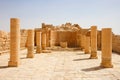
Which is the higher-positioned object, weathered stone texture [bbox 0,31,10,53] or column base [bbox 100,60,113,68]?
weathered stone texture [bbox 0,31,10,53]

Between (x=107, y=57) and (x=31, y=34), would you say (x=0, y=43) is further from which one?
(x=107, y=57)

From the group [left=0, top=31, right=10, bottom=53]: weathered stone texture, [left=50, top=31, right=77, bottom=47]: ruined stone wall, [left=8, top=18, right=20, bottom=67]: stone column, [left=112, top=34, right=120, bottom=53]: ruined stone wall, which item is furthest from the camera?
[left=50, top=31, right=77, bottom=47]: ruined stone wall

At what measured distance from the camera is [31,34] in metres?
17.5

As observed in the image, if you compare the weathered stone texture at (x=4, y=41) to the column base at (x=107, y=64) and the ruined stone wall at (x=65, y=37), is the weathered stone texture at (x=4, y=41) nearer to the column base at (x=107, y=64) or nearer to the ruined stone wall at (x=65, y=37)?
the column base at (x=107, y=64)

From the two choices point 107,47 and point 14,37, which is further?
point 14,37

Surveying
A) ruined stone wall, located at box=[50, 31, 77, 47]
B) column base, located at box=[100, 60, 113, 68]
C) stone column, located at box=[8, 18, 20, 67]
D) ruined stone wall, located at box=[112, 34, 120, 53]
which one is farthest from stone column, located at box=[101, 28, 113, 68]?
Answer: ruined stone wall, located at box=[50, 31, 77, 47]

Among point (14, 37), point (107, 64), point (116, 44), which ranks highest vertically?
point (14, 37)

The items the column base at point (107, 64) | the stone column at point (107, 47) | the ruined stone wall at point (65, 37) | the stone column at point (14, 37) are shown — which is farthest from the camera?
the ruined stone wall at point (65, 37)

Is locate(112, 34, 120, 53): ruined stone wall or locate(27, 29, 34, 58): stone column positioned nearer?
locate(27, 29, 34, 58): stone column

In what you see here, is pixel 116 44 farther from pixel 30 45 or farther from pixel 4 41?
pixel 4 41

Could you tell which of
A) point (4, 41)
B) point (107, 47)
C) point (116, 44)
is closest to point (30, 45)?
point (4, 41)

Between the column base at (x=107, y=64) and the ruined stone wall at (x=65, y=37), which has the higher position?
the ruined stone wall at (x=65, y=37)

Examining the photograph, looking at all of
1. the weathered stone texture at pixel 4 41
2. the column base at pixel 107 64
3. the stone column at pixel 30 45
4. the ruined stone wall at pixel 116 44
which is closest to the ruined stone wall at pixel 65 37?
the ruined stone wall at pixel 116 44

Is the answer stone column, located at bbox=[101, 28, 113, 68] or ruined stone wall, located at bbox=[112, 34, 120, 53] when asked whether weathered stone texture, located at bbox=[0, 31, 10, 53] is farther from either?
ruined stone wall, located at bbox=[112, 34, 120, 53]
